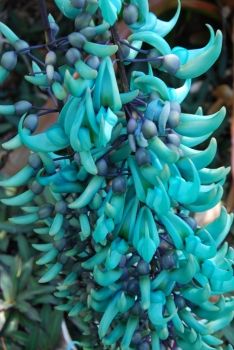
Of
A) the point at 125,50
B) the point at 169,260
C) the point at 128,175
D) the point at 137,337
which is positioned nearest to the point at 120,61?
the point at 125,50

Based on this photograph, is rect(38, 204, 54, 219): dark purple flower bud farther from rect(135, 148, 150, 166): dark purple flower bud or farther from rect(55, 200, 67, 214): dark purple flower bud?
rect(135, 148, 150, 166): dark purple flower bud

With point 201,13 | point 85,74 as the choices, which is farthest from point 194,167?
point 201,13

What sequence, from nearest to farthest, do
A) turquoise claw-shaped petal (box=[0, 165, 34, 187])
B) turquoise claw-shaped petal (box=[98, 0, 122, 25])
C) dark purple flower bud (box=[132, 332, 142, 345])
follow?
turquoise claw-shaped petal (box=[98, 0, 122, 25]), turquoise claw-shaped petal (box=[0, 165, 34, 187]), dark purple flower bud (box=[132, 332, 142, 345])

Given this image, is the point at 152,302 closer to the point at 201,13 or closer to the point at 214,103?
the point at 214,103

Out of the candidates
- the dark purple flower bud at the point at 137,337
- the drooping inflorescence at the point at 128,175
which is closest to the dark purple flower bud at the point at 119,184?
the drooping inflorescence at the point at 128,175

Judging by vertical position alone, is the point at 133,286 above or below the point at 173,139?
below

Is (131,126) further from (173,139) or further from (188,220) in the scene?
(188,220)

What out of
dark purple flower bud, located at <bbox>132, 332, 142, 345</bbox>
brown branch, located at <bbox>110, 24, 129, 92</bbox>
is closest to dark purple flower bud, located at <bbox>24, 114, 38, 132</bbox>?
brown branch, located at <bbox>110, 24, 129, 92</bbox>
